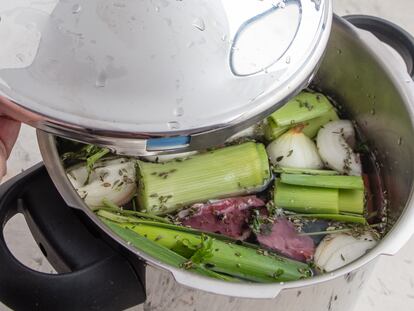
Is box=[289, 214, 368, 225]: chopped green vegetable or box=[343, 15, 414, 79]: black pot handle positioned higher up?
box=[343, 15, 414, 79]: black pot handle

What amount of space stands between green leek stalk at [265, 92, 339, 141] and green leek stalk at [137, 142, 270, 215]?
0.06 metres

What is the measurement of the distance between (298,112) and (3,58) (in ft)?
1.64

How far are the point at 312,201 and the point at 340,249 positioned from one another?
8 centimetres

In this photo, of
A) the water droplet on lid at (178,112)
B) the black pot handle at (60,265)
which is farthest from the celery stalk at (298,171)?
the water droplet on lid at (178,112)

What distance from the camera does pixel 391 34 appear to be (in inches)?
34.9

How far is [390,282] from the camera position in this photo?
1.03 m

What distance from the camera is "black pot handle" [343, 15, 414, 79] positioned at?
86 cm

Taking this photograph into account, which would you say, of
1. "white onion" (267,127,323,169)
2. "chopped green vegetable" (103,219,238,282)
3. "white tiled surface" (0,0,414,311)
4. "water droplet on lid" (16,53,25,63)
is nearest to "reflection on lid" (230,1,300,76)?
"water droplet on lid" (16,53,25,63)

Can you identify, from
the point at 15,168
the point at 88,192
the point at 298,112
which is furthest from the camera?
the point at 15,168

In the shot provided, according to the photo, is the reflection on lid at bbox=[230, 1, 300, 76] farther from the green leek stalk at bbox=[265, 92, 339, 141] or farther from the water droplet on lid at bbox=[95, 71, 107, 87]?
the green leek stalk at bbox=[265, 92, 339, 141]

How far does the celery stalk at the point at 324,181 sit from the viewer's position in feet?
2.89

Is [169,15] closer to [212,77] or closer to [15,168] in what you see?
[212,77]

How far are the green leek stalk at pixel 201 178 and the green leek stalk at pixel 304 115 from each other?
6cm

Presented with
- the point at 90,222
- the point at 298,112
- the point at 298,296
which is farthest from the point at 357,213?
the point at 90,222
